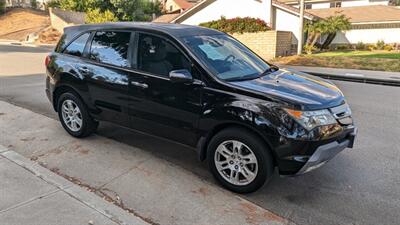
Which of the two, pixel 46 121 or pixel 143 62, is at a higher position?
pixel 143 62

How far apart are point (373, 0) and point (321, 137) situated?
39.9m

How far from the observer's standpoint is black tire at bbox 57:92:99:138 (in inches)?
198

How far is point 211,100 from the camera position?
3.72m

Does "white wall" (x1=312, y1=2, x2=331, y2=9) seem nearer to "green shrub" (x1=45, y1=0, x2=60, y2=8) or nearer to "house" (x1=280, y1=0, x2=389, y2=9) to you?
"house" (x1=280, y1=0, x2=389, y2=9)

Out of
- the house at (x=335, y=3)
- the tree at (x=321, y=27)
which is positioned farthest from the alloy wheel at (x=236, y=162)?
the house at (x=335, y=3)

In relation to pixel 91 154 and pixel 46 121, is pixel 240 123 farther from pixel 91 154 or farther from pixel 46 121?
pixel 46 121

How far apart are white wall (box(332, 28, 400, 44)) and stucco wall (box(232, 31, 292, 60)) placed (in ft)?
30.7

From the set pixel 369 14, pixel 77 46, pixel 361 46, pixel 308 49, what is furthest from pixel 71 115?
pixel 369 14

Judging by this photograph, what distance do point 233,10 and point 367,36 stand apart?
11793mm

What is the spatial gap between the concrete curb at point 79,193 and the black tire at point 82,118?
3.09ft

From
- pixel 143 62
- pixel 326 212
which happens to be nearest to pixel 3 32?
pixel 143 62

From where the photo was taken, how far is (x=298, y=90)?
370cm

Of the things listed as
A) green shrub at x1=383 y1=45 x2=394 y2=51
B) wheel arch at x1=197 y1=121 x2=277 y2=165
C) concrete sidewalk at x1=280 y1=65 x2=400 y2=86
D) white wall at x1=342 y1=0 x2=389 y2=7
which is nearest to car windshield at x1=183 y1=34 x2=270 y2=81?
wheel arch at x1=197 y1=121 x2=277 y2=165

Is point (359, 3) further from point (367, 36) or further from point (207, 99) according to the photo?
point (207, 99)
